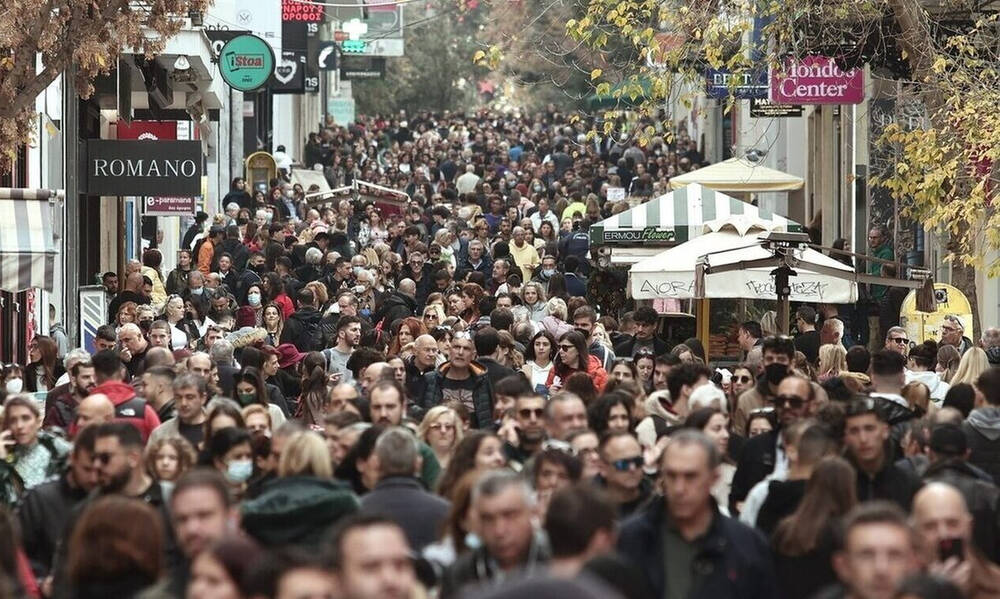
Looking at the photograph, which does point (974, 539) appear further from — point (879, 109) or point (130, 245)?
point (130, 245)

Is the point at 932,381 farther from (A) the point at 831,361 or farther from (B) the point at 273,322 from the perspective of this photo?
(B) the point at 273,322

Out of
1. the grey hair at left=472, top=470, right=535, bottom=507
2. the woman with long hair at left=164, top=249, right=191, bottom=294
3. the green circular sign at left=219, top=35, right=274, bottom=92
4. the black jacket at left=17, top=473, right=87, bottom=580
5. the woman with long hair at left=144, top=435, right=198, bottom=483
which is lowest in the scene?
the black jacket at left=17, top=473, right=87, bottom=580

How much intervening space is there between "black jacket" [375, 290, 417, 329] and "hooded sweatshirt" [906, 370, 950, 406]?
625 cm

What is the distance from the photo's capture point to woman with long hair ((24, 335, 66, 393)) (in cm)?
1639

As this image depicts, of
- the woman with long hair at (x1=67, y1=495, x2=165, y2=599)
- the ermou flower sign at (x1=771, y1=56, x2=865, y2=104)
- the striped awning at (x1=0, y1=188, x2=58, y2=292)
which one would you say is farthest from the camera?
the ermou flower sign at (x1=771, y1=56, x2=865, y2=104)

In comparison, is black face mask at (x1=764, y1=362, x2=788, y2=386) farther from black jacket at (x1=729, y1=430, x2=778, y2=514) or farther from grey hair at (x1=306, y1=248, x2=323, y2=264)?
grey hair at (x1=306, y1=248, x2=323, y2=264)

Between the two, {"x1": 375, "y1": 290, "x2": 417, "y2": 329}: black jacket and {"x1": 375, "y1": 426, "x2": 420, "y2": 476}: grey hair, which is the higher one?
{"x1": 375, "y1": 290, "x2": 417, "y2": 329}: black jacket

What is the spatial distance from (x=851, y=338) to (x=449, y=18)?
7432cm

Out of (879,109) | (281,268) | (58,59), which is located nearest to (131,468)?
(58,59)

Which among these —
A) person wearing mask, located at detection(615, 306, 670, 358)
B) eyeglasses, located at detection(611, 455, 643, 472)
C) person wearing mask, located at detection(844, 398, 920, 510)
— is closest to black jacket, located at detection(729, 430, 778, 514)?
person wearing mask, located at detection(844, 398, 920, 510)

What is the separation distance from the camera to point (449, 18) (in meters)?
96.2

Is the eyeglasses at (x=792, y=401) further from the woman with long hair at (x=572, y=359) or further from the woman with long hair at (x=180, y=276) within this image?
the woman with long hair at (x=180, y=276)

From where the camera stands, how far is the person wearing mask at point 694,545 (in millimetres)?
7750

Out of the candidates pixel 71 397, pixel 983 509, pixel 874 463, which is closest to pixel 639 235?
pixel 71 397
